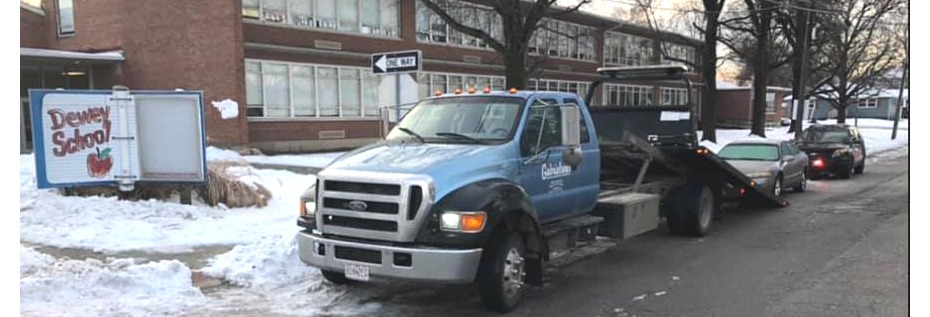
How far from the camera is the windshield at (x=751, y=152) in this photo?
14742 mm

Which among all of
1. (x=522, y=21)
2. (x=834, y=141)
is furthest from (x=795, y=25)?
(x=522, y=21)

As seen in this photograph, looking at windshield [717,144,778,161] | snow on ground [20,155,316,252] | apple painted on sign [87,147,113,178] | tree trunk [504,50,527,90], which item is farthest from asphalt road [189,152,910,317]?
tree trunk [504,50,527,90]

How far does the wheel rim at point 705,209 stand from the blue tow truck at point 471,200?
155 cm

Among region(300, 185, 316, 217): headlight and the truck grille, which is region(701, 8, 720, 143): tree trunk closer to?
region(300, 185, 316, 217): headlight

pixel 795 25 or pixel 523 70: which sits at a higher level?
pixel 795 25

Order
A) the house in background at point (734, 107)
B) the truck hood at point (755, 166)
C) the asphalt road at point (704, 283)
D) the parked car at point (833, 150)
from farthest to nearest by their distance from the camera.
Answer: the house in background at point (734, 107) < the parked car at point (833, 150) < the truck hood at point (755, 166) < the asphalt road at point (704, 283)

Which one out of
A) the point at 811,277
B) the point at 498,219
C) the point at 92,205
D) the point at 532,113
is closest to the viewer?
the point at 498,219

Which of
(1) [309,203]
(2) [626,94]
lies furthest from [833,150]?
(2) [626,94]

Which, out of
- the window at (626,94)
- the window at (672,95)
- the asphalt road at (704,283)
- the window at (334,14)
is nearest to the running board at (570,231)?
the asphalt road at (704,283)

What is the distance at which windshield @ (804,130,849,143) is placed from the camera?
20672mm

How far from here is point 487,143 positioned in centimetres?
636

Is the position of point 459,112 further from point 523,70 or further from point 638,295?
point 523,70

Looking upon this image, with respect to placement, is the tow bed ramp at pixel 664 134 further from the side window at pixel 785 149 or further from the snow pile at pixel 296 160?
the snow pile at pixel 296 160

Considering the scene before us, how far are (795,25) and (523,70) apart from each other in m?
22.2
